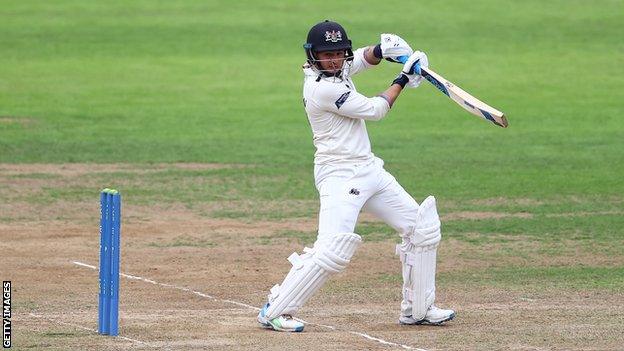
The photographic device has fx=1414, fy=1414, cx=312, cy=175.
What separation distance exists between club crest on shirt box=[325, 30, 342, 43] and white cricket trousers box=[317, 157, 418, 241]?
0.81 metres

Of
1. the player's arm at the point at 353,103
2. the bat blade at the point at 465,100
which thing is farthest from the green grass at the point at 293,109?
the player's arm at the point at 353,103

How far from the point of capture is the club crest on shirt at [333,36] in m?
8.83

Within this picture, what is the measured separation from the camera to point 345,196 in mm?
8820

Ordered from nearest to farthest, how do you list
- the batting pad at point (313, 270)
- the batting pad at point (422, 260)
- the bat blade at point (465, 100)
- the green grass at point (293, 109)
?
the batting pad at point (313, 270) < the bat blade at point (465, 100) < the batting pad at point (422, 260) < the green grass at point (293, 109)

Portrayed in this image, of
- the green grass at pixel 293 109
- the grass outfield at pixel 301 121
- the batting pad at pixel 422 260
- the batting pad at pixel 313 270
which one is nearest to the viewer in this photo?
the batting pad at pixel 313 270

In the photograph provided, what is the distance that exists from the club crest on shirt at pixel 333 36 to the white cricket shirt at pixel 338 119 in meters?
0.26

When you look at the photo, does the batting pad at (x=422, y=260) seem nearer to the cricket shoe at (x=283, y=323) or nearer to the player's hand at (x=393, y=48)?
the cricket shoe at (x=283, y=323)

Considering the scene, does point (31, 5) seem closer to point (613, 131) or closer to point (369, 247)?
point (613, 131)

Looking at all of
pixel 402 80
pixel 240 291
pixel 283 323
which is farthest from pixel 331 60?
pixel 240 291

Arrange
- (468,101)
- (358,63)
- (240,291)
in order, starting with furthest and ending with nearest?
(240,291), (358,63), (468,101)

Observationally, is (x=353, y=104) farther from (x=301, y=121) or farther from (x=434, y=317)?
(x=301, y=121)

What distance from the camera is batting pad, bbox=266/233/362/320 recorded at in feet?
28.6

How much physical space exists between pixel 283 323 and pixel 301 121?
1417 cm

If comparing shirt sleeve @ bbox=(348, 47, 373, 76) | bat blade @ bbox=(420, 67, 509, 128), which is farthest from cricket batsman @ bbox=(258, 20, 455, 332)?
shirt sleeve @ bbox=(348, 47, 373, 76)
